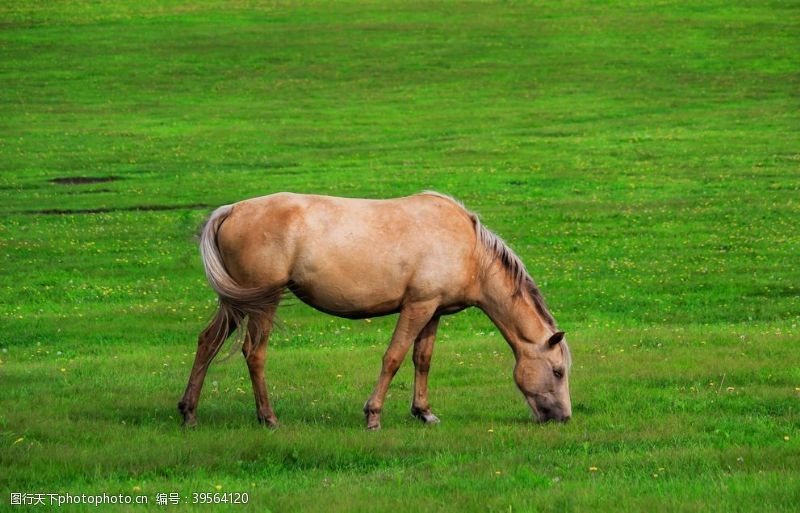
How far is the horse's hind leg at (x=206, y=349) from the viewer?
11.3 metres

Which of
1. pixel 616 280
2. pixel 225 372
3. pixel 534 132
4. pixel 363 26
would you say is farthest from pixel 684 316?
pixel 363 26

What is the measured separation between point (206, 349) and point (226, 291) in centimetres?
73

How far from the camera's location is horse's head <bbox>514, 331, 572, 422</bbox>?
11.4m

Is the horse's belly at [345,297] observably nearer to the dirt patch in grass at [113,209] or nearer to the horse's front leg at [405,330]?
the horse's front leg at [405,330]

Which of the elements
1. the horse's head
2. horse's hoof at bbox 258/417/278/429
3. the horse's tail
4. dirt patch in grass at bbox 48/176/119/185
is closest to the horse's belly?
the horse's tail

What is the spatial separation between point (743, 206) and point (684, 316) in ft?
38.7

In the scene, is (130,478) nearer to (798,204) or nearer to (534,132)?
(798,204)

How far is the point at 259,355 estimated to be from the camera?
11.4 meters

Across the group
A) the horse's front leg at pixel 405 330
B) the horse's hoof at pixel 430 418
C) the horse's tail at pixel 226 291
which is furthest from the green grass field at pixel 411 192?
the horse's tail at pixel 226 291

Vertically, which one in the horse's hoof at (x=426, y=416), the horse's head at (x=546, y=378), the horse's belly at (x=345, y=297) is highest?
the horse's belly at (x=345, y=297)

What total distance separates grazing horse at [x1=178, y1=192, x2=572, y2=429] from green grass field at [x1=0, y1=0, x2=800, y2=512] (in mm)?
512

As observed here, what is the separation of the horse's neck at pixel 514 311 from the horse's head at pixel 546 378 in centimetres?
12

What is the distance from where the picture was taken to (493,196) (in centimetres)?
3272

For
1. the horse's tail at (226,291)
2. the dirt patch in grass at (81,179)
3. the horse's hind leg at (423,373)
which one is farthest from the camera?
the dirt patch in grass at (81,179)
